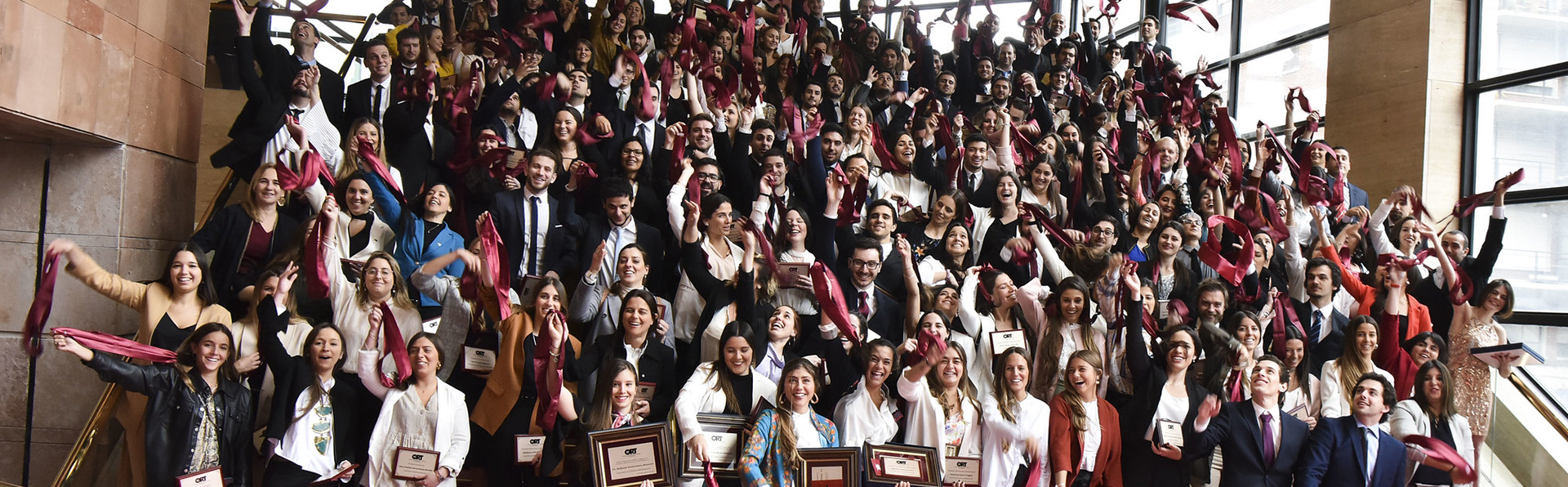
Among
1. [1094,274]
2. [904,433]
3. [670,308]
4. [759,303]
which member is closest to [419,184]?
[670,308]

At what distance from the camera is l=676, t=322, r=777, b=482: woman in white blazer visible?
4648 mm

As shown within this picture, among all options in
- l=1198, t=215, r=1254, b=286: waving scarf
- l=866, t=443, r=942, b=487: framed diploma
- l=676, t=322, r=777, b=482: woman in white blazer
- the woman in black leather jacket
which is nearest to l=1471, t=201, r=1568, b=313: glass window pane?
l=1198, t=215, r=1254, b=286: waving scarf

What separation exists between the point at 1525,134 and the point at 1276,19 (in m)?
3.12

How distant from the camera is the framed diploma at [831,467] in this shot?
172 inches

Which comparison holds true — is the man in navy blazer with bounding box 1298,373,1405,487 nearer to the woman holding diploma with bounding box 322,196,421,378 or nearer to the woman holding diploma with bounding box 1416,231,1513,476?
the woman holding diploma with bounding box 1416,231,1513,476

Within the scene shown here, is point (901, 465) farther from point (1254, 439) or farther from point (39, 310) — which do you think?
point (39, 310)

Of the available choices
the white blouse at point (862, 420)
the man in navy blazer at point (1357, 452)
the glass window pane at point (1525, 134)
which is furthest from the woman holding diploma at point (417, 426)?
the glass window pane at point (1525, 134)

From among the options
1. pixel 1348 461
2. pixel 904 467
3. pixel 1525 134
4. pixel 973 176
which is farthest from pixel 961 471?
pixel 1525 134

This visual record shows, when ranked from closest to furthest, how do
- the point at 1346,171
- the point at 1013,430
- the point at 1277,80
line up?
the point at 1013,430 → the point at 1346,171 → the point at 1277,80

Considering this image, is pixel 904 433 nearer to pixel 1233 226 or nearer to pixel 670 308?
pixel 670 308

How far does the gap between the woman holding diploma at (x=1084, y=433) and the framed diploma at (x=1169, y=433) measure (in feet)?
0.75

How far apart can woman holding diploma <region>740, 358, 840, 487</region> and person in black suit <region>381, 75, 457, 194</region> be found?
252cm

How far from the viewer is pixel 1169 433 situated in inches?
184

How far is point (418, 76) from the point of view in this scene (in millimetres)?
6191
